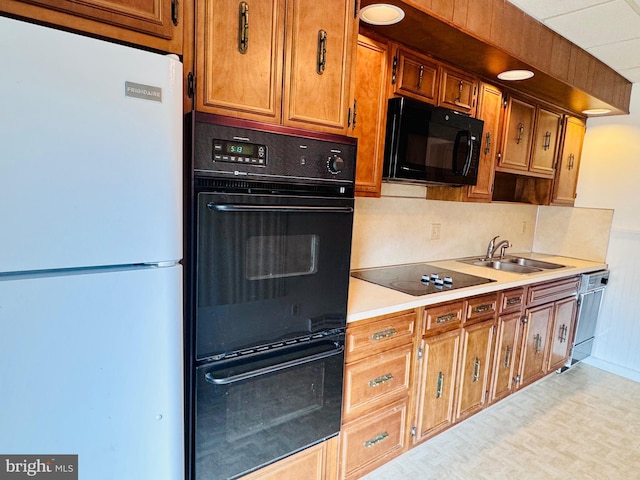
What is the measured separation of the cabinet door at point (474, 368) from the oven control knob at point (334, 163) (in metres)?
1.34

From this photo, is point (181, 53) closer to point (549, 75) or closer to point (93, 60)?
point (93, 60)

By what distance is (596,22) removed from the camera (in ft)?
6.77

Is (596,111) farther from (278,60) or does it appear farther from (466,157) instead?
(278,60)

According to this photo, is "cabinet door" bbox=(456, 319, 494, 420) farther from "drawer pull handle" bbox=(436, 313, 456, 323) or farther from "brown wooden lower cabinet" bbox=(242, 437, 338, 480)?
"brown wooden lower cabinet" bbox=(242, 437, 338, 480)

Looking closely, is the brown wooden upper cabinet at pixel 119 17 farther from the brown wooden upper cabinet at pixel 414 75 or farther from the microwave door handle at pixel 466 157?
the microwave door handle at pixel 466 157

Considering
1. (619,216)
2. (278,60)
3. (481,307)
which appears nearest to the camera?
(278,60)

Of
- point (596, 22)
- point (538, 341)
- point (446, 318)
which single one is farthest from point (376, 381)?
point (596, 22)

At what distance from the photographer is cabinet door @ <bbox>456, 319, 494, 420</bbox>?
2172 millimetres

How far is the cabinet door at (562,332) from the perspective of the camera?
286 cm

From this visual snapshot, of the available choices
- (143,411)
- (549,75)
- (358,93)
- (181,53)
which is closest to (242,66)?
(181,53)

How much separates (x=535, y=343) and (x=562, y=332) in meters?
0.45

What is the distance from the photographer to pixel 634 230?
3092 mm

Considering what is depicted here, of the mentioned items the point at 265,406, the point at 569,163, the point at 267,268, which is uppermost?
the point at 569,163

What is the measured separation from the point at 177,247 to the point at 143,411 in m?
0.44
